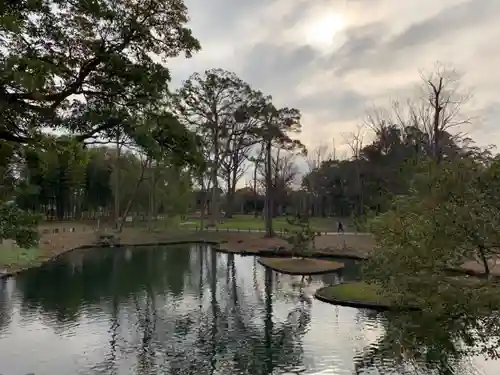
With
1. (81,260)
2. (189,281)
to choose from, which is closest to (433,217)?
(189,281)

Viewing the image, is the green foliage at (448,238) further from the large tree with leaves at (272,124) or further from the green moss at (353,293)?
the large tree with leaves at (272,124)

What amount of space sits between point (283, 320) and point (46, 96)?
10938 millimetres

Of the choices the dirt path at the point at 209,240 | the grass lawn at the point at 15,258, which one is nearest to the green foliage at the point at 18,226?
the grass lawn at the point at 15,258

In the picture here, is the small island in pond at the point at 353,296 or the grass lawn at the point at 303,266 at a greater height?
the grass lawn at the point at 303,266

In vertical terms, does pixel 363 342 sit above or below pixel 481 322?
below

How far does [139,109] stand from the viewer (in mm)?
7297

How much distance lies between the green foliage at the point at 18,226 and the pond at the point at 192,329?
4860mm

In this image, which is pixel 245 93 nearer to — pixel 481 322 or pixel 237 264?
pixel 237 264

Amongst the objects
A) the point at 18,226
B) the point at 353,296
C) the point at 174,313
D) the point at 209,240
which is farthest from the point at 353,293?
the point at 209,240

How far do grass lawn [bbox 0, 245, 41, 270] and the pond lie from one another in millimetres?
1682

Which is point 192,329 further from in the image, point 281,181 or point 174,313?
point 281,181

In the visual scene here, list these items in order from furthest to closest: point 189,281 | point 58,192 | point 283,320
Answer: point 58,192 < point 189,281 < point 283,320

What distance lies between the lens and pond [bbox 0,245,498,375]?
11203 millimetres

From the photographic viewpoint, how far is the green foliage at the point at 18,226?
598cm
